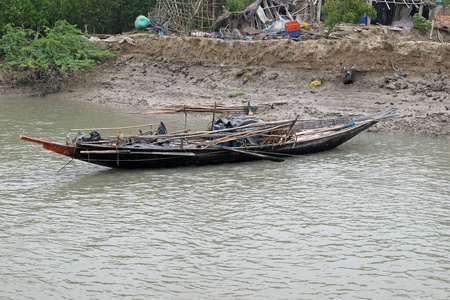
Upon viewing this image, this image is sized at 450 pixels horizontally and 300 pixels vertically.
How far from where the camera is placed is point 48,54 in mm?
26766

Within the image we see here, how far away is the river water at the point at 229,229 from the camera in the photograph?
738 cm

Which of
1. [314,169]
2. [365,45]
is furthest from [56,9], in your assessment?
[314,169]

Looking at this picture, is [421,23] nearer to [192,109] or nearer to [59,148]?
[192,109]

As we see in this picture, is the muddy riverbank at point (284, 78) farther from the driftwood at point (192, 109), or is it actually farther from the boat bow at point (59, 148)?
the boat bow at point (59, 148)

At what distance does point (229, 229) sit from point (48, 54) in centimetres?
2051

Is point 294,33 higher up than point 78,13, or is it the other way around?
point 78,13

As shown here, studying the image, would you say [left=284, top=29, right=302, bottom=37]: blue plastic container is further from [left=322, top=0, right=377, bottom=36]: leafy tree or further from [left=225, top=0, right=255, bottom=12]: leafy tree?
[left=225, top=0, right=255, bottom=12]: leafy tree

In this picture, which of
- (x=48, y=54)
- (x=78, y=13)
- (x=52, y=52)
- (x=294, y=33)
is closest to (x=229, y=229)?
(x=294, y=33)

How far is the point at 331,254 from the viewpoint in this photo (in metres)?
8.38

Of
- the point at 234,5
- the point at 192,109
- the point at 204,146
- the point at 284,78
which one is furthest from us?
the point at 234,5

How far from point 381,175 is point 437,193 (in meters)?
1.66

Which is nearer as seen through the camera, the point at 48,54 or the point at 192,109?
the point at 192,109

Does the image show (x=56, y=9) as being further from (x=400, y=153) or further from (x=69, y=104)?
(x=400, y=153)

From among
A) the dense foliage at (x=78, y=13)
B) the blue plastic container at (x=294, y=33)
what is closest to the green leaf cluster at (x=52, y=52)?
the dense foliage at (x=78, y=13)
